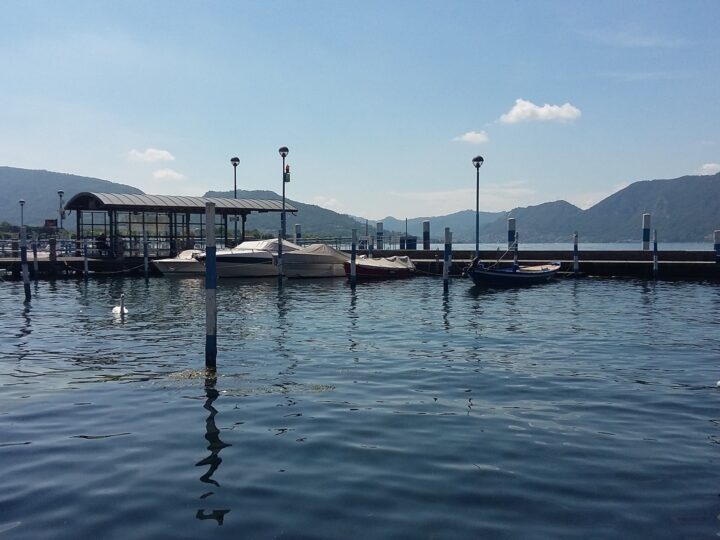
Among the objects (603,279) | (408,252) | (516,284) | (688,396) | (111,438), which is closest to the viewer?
(111,438)

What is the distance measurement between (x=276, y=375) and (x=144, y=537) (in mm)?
6800

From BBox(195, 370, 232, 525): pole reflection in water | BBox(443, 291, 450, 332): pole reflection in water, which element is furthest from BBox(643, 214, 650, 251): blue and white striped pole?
BBox(195, 370, 232, 525): pole reflection in water

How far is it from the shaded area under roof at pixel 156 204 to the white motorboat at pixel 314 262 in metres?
7.68

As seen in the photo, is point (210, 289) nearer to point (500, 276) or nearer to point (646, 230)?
point (500, 276)

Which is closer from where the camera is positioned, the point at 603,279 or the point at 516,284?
Answer: the point at 516,284

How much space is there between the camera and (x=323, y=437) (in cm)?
834

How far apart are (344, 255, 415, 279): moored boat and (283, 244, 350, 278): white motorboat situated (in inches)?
30.4

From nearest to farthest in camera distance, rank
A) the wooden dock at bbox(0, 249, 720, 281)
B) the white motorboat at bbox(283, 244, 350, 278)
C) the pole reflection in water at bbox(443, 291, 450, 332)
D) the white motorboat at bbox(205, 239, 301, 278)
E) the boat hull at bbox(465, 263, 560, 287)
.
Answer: the pole reflection in water at bbox(443, 291, 450, 332) → the boat hull at bbox(465, 263, 560, 287) → the white motorboat at bbox(205, 239, 301, 278) → the wooden dock at bbox(0, 249, 720, 281) → the white motorboat at bbox(283, 244, 350, 278)

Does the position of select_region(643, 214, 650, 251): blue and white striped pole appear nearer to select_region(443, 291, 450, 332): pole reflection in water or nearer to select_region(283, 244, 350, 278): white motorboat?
select_region(283, 244, 350, 278): white motorboat

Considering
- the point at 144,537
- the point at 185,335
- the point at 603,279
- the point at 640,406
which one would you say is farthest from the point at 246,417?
the point at 603,279

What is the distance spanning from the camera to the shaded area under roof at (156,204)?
42.9 metres

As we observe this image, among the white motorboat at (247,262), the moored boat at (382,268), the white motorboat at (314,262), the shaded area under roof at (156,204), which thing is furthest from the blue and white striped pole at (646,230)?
the shaded area under roof at (156,204)

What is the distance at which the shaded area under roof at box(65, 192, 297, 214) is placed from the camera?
1689 inches

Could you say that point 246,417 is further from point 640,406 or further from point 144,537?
point 640,406
